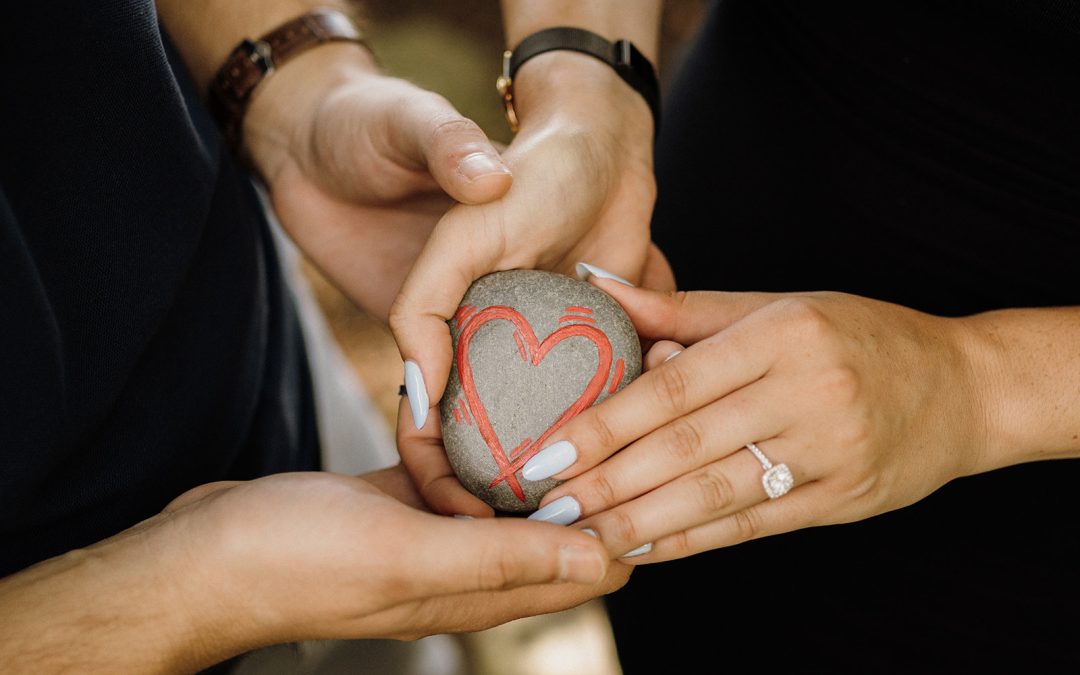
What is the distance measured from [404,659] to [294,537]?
601 mm

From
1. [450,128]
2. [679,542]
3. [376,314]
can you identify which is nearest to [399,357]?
[376,314]

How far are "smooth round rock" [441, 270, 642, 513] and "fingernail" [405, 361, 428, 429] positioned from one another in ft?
0.13

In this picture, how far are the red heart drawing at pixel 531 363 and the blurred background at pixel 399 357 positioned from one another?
1.53ft

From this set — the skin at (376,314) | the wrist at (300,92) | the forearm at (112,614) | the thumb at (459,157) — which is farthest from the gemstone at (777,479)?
the wrist at (300,92)

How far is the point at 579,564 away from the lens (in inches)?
32.6

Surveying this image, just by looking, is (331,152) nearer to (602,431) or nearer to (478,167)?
(478,167)

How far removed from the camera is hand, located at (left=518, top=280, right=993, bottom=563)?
914 mm

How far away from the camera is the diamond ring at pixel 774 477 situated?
3.03 ft

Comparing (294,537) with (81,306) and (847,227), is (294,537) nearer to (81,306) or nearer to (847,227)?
(81,306)

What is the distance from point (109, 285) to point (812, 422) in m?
0.82

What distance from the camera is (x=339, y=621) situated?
2.75 ft

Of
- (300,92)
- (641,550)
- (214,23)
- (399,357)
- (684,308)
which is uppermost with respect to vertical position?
(214,23)

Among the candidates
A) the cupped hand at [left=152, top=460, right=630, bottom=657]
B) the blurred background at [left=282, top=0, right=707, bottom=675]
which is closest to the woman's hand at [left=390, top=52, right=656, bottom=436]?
the cupped hand at [left=152, top=460, right=630, bottom=657]

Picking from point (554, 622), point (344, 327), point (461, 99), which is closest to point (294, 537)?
point (554, 622)
